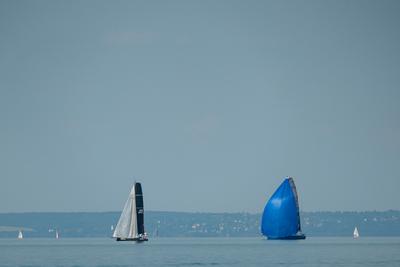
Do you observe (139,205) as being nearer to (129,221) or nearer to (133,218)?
(133,218)

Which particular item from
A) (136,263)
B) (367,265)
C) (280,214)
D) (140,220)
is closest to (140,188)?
(140,220)

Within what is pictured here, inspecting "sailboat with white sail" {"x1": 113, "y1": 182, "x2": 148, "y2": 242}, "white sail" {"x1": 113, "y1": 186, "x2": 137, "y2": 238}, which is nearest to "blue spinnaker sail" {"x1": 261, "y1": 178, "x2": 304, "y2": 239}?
"sailboat with white sail" {"x1": 113, "y1": 182, "x2": 148, "y2": 242}

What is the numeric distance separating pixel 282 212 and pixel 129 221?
25199 millimetres

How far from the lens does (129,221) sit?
15512 centimetres

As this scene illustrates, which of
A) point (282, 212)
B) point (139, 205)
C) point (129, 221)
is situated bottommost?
point (129, 221)

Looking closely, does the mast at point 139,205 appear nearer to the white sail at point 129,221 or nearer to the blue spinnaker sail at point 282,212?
the white sail at point 129,221

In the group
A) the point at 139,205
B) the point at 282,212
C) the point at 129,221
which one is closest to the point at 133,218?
the point at 129,221

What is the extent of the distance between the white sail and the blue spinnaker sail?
22073 millimetres

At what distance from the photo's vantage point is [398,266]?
9744 cm

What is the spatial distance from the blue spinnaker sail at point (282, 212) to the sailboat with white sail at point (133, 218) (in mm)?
20338

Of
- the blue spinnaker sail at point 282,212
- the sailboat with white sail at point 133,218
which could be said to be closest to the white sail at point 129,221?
the sailboat with white sail at point 133,218

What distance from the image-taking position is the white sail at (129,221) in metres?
152

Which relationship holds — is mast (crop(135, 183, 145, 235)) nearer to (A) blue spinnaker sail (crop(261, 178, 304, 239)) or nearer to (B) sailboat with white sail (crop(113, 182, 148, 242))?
(B) sailboat with white sail (crop(113, 182, 148, 242))

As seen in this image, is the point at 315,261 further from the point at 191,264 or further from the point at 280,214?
the point at 280,214
